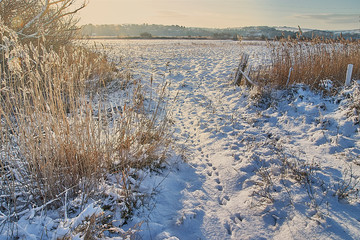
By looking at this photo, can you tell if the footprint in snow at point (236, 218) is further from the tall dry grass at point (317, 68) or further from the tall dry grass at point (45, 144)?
the tall dry grass at point (317, 68)

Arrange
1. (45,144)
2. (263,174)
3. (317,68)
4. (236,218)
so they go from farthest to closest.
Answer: (317,68) < (263,174) < (236,218) < (45,144)

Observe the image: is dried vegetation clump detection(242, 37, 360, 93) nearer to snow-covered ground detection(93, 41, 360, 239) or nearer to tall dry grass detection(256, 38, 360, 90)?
tall dry grass detection(256, 38, 360, 90)

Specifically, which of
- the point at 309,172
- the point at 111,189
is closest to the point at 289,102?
the point at 309,172

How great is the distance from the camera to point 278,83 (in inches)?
228

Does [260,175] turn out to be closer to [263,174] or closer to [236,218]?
[263,174]

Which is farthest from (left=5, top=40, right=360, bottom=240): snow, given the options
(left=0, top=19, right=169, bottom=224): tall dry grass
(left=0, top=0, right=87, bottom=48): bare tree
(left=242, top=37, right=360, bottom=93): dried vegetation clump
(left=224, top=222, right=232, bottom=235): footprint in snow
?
(left=0, top=0, right=87, bottom=48): bare tree

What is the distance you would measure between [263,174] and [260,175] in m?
0.11

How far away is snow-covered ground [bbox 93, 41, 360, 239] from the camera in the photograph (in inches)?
80.2

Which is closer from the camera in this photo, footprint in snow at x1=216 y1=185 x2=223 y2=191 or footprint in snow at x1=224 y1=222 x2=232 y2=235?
footprint in snow at x1=224 y1=222 x2=232 y2=235

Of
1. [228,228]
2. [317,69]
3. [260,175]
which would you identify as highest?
[317,69]

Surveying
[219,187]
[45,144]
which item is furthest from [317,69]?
[45,144]

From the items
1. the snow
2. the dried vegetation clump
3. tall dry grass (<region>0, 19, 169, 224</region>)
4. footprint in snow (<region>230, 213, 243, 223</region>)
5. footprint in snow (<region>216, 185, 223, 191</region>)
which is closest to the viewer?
tall dry grass (<region>0, 19, 169, 224</region>)

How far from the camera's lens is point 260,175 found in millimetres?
2805

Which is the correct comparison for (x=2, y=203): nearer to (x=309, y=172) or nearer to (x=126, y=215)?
(x=126, y=215)
